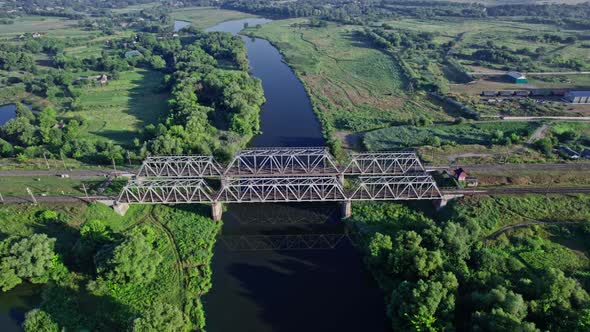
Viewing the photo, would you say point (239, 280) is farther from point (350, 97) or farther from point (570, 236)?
point (350, 97)

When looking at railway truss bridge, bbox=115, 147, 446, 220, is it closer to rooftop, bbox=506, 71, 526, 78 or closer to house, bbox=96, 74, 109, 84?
house, bbox=96, 74, 109, 84

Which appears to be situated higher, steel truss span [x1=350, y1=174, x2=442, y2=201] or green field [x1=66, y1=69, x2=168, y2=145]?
steel truss span [x1=350, y1=174, x2=442, y2=201]

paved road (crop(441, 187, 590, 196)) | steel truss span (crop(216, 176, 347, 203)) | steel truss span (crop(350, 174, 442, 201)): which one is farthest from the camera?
paved road (crop(441, 187, 590, 196))

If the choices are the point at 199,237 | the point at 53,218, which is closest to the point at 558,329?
the point at 199,237

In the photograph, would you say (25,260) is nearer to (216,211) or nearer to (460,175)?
(216,211)

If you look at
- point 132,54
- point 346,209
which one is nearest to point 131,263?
point 346,209

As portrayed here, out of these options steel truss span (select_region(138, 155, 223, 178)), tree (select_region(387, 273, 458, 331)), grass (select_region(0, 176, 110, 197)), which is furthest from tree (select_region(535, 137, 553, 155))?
grass (select_region(0, 176, 110, 197))
